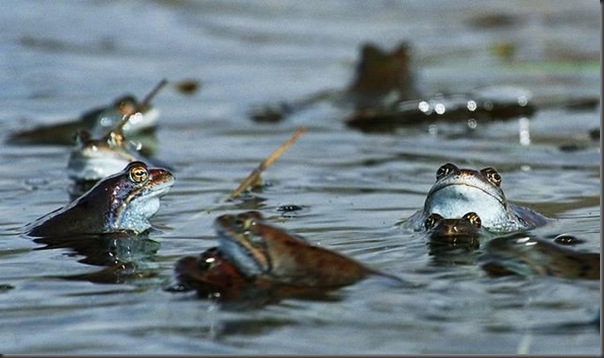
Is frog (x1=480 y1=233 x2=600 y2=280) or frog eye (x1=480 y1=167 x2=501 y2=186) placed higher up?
frog eye (x1=480 y1=167 x2=501 y2=186)

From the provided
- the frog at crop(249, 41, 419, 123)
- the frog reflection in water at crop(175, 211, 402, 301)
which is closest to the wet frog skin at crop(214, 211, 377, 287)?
the frog reflection in water at crop(175, 211, 402, 301)

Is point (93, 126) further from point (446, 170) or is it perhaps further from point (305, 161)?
point (446, 170)

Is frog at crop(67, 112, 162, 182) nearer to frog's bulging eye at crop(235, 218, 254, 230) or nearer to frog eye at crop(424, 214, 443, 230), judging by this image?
frog eye at crop(424, 214, 443, 230)

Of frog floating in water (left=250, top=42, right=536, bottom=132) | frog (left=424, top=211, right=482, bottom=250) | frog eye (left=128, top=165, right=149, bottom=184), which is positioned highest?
frog floating in water (left=250, top=42, right=536, bottom=132)

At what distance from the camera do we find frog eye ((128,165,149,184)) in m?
5.03

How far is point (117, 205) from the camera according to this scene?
5.11m

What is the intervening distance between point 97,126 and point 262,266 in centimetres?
375

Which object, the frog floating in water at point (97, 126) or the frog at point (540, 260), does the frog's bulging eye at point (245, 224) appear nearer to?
the frog at point (540, 260)

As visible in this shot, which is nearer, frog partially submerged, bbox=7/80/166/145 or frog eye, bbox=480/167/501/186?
frog eye, bbox=480/167/501/186

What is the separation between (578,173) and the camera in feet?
21.8

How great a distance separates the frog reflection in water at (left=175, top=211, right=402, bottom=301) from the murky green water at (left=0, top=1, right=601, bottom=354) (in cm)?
7

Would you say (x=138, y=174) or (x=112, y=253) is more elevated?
(x=138, y=174)

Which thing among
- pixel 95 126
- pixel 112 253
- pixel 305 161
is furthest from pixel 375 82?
pixel 112 253

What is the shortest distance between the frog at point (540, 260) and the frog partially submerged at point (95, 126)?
3.23m
